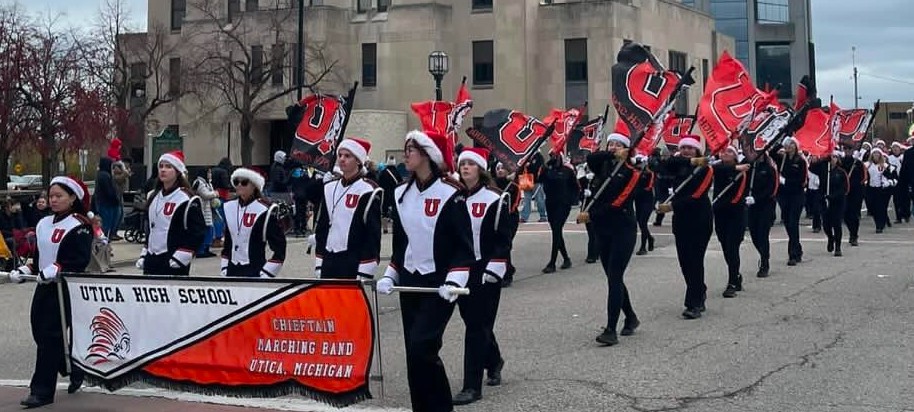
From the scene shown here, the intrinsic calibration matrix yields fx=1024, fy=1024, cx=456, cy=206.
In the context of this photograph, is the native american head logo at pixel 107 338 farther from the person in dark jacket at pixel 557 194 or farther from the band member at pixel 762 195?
the person in dark jacket at pixel 557 194

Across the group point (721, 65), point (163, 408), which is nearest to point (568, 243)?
point (721, 65)

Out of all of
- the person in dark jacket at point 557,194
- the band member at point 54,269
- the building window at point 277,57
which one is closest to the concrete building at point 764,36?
the building window at point 277,57

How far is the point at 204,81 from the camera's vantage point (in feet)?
157

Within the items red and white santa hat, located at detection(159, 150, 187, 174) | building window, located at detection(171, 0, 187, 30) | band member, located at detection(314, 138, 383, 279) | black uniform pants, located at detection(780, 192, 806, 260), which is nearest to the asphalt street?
black uniform pants, located at detection(780, 192, 806, 260)

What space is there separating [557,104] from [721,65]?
1464 inches

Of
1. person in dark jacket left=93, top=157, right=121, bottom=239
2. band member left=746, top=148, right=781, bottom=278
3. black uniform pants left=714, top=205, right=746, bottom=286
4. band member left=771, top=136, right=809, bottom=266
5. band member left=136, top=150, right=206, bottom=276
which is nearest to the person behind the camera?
band member left=136, top=150, right=206, bottom=276

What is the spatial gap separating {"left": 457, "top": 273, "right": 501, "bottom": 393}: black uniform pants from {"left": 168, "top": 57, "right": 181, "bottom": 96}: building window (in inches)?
1771

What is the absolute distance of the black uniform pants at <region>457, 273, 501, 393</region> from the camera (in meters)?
7.42

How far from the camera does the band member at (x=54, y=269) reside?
7.68 meters

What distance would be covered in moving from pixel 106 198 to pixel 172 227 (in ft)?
37.4

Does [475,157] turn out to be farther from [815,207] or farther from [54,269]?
[815,207]

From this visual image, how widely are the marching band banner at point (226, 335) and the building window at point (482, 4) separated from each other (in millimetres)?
44487

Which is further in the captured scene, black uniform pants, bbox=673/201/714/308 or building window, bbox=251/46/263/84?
building window, bbox=251/46/263/84

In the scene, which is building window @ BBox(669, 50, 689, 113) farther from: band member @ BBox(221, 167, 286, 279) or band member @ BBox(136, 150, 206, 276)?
band member @ BBox(136, 150, 206, 276)
